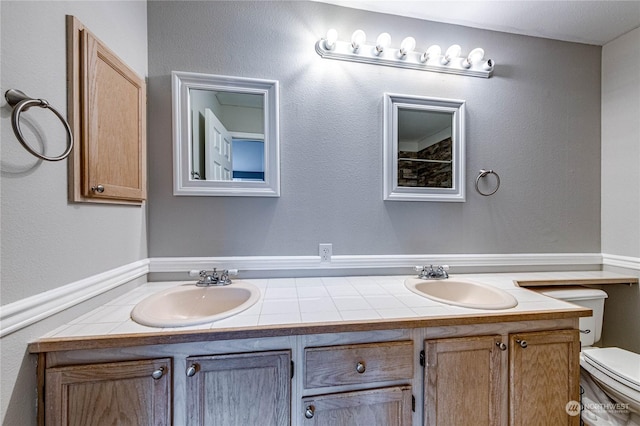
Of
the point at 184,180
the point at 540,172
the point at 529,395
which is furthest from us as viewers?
the point at 540,172

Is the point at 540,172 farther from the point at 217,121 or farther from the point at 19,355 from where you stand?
the point at 19,355

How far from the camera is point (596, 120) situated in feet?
5.29

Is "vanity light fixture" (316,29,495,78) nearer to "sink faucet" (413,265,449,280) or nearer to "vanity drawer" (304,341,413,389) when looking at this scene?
"sink faucet" (413,265,449,280)

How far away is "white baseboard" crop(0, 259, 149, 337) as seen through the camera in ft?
2.01

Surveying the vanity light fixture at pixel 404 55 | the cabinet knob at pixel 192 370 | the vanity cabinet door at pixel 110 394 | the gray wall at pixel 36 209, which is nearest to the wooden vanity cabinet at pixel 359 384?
the cabinet knob at pixel 192 370

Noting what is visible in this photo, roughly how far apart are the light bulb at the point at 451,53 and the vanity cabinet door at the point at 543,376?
4.71 ft

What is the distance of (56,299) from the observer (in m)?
0.74

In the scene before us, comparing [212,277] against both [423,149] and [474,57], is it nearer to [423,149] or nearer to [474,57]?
[423,149]

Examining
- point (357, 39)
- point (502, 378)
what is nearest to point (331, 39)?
point (357, 39)

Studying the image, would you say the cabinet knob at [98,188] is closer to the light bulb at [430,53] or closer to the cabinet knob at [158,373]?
the cabinet knob at [158,373]

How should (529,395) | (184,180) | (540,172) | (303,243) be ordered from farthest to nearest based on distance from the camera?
(540,172)
(303,243)
(184,180)
(529,395)

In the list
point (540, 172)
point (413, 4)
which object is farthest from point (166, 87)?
point (540, 172)

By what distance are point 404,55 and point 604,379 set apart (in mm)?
1862

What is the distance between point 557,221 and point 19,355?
2530 millimetres
